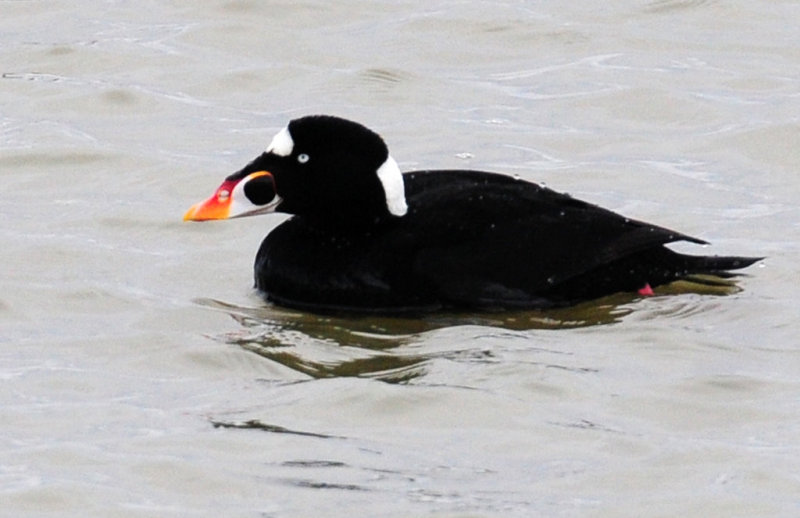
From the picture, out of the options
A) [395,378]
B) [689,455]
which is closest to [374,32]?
[395,378]

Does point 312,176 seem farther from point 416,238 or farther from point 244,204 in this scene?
point 416,238

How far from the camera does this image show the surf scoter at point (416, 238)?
7840 millimetres

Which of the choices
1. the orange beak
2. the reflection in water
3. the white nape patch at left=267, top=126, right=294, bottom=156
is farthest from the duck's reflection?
the white nape patch at left=267, top=126, right=294, bottom=156

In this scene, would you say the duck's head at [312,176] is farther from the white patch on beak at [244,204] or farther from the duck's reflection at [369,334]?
the duck's reflection at [369,334]

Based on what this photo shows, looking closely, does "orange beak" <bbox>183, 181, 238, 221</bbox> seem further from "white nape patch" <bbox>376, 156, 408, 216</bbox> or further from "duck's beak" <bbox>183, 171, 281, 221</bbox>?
"white nape patch" <bbox>376, 156, 408, 216</bbox>

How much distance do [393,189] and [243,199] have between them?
0.62 metres

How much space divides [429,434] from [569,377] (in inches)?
30.6

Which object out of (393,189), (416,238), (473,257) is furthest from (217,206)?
(473,257)

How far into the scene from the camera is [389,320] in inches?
308

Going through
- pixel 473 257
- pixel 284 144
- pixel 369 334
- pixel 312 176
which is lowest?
pixel 369 334

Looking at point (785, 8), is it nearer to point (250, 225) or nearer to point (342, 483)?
point (250, 225)

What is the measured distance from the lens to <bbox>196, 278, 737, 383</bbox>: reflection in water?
727 centimetres

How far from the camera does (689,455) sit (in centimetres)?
624

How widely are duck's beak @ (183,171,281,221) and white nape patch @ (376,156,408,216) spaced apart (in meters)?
0.44
